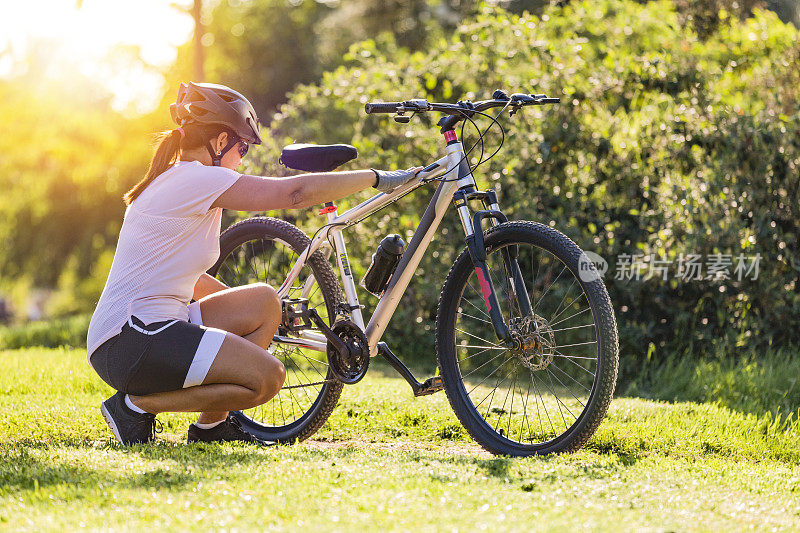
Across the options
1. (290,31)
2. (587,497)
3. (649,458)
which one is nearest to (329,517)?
(587,497)

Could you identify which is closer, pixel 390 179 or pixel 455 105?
pixel 390 179

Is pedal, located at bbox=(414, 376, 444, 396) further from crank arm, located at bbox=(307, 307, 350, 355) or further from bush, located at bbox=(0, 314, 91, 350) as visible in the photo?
bush, located at bbox=(0, 314, 91, 350)

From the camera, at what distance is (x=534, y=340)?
3596 mm

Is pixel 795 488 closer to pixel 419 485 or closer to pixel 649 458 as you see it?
pixel 649 458

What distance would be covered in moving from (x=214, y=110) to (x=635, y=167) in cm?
367

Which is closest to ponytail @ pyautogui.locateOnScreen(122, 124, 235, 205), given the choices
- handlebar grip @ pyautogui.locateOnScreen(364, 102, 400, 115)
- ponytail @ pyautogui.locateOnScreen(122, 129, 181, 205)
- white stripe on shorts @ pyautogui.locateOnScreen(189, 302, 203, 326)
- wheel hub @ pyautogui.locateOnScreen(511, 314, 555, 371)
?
ponytail @ pyautogui.locateOnScreen(122, 129, 181, 205)

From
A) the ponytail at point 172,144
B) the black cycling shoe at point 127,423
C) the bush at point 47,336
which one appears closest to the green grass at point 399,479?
the black cycling shoe at point 127,423

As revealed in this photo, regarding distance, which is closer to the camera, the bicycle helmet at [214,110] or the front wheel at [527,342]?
the front wheel at [527,342]

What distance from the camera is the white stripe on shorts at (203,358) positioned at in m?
3.57

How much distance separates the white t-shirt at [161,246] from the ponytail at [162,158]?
2.5 inches

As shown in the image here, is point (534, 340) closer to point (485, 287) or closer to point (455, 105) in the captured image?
point (485, 287)

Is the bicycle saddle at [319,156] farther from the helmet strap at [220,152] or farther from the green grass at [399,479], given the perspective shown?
the green grass at [399,479]

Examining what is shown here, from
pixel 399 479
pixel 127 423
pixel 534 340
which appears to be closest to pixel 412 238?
pixel 534 340

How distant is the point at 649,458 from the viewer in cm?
388
